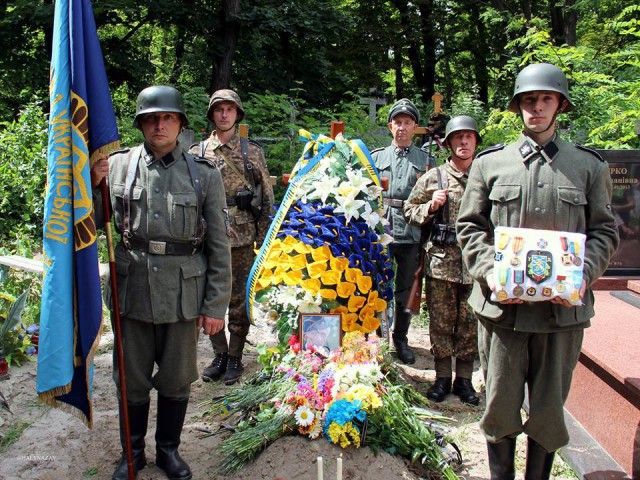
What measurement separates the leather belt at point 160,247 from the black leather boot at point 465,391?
2.49 m

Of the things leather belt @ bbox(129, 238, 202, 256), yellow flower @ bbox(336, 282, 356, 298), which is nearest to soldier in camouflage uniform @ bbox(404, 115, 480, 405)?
yellow flower @ bbox(336, 282, 356, 298)

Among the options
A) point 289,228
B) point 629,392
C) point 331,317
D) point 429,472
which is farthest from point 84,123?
point 629,392

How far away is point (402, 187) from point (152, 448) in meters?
3.02

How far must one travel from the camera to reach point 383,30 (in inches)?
683

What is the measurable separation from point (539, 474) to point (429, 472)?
64 cm

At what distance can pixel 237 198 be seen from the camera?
16.1 feet

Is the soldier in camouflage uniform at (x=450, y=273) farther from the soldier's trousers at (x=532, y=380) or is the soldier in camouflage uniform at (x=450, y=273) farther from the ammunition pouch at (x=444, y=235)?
the soldier's trousers at (x=532, y=380)

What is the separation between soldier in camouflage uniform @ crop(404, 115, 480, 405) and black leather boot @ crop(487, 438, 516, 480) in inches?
56.9

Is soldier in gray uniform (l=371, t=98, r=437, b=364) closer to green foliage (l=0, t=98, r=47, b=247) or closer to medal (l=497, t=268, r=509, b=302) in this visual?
medal (l=497, t=268, r=509, b=302)

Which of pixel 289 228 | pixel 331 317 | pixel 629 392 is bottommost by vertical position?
pixel 629 392

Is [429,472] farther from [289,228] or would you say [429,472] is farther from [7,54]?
[7,54]

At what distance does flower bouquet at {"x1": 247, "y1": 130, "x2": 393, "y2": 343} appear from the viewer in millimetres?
4055

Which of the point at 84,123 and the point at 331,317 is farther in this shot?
the point at 331,317

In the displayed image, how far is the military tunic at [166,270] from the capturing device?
3.23m
